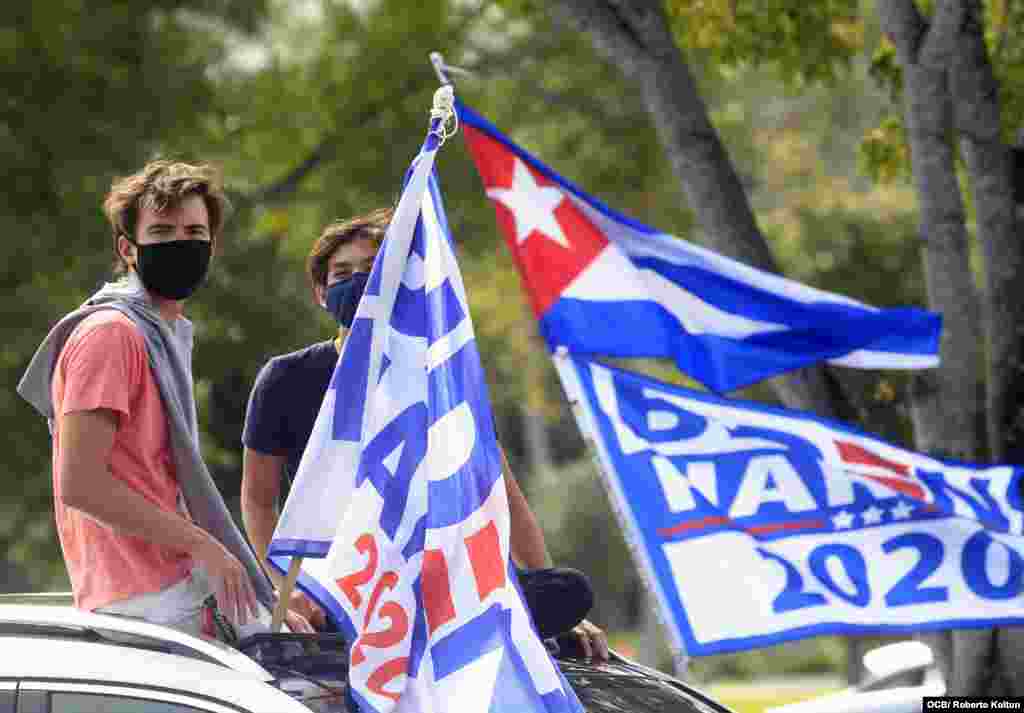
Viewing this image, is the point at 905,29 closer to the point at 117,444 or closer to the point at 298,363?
the point at 298,363

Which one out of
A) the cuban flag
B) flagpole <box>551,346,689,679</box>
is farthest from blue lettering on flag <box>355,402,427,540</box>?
the cuban flag

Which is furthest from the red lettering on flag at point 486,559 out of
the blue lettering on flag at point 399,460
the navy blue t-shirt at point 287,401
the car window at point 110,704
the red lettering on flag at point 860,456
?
the red lettering on flag at point 860,456

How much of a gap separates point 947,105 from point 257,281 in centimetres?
1036

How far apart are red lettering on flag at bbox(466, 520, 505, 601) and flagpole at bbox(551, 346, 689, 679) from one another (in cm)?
175

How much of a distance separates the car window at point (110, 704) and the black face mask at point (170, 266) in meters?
1.24

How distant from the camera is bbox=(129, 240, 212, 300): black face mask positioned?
410 centimetres

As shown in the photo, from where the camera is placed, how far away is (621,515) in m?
5.50

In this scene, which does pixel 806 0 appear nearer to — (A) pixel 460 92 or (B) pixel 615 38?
(B) pixel 615 38

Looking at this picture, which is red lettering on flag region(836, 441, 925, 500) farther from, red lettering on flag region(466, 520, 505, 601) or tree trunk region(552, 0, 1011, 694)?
red lettering on flag region(466, 520, 505, 601)

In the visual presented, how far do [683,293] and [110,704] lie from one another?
3511 mm

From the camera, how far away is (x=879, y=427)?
24.6ft

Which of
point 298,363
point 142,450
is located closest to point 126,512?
point 142,450

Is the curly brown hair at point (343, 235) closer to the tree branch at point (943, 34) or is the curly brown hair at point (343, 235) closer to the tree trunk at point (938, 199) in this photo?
the tree trunk at point (938, 199)

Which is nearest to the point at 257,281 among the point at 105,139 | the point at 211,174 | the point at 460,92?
the point at 105,139
